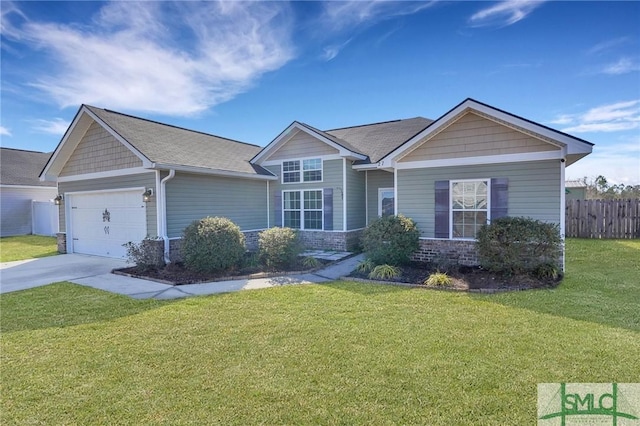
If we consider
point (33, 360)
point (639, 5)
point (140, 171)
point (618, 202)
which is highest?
point (639, 5)

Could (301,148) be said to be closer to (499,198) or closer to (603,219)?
(499,198)

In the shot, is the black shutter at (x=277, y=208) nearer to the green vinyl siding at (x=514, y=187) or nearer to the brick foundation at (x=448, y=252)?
the green vinyl siding at (x=514, y=187)

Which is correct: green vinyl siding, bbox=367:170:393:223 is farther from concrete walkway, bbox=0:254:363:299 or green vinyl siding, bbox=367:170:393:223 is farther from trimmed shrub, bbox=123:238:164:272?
trimmed shrub, bbox=123:238:164:272

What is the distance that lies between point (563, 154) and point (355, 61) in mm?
7459

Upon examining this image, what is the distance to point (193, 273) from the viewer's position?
858 cm

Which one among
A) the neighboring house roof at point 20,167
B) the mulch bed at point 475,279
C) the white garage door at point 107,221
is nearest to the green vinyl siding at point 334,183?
the mulch bed at point 475,279

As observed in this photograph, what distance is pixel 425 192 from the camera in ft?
31.3

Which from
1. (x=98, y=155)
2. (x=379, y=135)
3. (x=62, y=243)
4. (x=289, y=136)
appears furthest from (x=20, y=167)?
(x=379, y=135)

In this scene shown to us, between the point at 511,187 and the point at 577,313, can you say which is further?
the point at 511,187

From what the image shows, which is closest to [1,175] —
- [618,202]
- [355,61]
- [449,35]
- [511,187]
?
[355,61]

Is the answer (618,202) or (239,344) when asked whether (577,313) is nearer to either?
(239,344)

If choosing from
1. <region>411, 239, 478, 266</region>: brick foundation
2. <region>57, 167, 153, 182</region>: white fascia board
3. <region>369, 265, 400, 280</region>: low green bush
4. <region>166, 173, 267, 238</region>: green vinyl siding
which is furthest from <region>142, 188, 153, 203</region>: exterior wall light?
<region>411, 239, 478, 266</region>: brick foundation

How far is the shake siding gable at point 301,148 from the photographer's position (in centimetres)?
1262

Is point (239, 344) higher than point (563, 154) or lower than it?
lower
